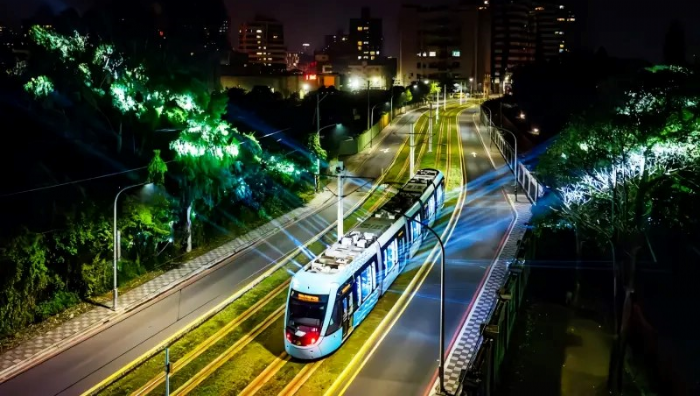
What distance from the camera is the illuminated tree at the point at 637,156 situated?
23.1 metres

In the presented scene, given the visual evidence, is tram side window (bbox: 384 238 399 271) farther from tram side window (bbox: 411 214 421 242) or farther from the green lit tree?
the green lit tree

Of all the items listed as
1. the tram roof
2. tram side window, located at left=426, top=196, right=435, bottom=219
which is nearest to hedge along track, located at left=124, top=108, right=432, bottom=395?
the tram roof

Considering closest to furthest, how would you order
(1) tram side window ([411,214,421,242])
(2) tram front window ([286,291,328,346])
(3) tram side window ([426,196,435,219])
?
(2) tram front window ([286,291,328,346]), (1) tram side window ([411,214,421,242]), (3) tram side window ([426,196,435,219])

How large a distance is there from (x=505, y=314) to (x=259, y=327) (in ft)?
29.6

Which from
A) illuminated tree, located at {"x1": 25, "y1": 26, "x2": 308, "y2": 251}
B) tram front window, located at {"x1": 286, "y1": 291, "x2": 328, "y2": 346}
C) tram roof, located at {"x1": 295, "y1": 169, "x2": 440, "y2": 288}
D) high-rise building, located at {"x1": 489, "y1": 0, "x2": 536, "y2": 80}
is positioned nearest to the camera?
tram front window, located at {"x1": 286, "y1": 291, "x2": 328, "y2": 346}

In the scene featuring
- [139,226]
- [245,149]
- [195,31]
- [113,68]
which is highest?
[195,31]

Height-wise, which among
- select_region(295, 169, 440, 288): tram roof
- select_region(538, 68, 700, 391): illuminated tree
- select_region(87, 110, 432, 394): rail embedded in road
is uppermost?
select_region(538, 68, 700, 391): illuminated tree

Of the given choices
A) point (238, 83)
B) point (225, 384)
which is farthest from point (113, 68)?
point (238, 83)

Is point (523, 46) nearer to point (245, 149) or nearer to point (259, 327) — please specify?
point (245, 149)

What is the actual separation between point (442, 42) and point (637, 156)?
147 metres

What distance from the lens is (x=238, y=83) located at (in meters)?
99.8

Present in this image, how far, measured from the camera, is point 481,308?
2611 cm

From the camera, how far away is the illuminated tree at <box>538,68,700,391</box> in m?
23.1

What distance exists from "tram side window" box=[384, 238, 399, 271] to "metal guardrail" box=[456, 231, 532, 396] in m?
4.90
